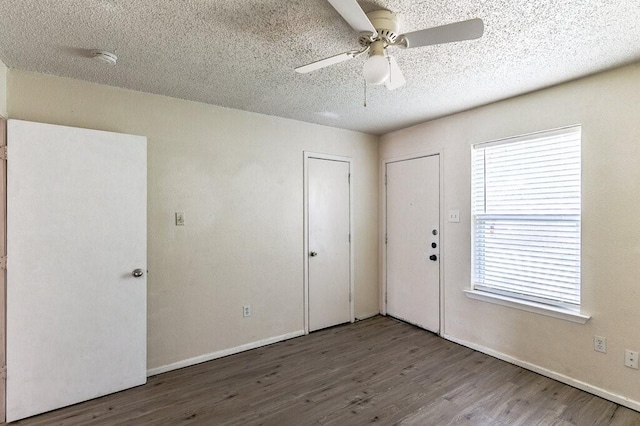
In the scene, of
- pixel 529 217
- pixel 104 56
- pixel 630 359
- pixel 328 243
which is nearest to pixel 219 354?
pixel 328 243

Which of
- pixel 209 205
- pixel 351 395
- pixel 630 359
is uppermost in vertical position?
pixel 209 205

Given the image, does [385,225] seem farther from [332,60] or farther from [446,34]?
[446,34]

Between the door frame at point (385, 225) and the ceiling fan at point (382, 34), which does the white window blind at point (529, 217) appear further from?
the ceiling fan at point (382, 34)

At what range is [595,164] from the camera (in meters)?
2.47

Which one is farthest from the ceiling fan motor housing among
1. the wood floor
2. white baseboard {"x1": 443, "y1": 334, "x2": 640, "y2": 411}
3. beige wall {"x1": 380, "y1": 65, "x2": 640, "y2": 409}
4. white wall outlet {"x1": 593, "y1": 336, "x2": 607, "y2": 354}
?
white baseboard {"x1": 443, "y1": 334, "x2": 640, "y2": 411}

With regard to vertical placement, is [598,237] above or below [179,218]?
below

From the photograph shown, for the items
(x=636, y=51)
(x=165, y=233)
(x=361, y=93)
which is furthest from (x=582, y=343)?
(x=165, y=233)

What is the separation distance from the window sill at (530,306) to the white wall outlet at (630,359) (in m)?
0.29

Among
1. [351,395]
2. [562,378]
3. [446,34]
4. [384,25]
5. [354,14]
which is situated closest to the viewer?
[354,14]

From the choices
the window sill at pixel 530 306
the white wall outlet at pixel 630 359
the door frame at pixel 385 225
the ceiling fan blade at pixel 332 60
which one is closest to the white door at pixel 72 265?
the ceiling fan blade at pixel 332 60

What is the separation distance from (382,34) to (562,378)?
300cm

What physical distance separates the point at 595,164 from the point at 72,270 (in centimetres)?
405

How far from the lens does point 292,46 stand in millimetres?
2047

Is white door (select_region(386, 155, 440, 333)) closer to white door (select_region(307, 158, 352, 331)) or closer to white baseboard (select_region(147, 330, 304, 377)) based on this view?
white door (select_region(307, 158, 352, 331))
